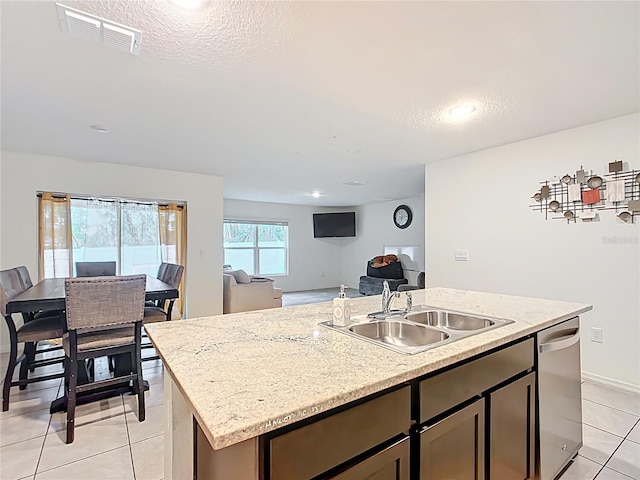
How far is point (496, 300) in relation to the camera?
218cm

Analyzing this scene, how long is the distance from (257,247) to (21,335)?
5.78 metres

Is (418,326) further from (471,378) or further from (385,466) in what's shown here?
(385,466)

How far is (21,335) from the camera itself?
2492mm

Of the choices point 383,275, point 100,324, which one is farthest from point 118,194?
point 383,275

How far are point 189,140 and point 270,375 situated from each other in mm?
3033

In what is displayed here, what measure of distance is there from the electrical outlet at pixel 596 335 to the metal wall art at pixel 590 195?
970mm

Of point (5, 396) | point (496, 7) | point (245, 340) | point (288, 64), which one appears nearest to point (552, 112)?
point (496, 7)

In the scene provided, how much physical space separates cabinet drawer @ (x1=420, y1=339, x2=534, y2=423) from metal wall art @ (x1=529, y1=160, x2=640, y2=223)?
2.12 meters

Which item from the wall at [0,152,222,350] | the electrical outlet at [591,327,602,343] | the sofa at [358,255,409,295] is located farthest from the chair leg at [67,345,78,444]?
the sofa at [358,255,409,295]

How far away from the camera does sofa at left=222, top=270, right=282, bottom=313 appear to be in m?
5.36

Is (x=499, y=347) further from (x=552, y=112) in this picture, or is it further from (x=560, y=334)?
(x=552, y=112)

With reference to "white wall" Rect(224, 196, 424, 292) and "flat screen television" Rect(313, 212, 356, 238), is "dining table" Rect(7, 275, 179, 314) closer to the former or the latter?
"white wall" Rect(224, 196, 424, 292)

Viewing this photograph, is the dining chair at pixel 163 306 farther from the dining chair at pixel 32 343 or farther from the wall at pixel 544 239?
the wall at pixel 544 239

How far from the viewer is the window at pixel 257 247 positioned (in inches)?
308
